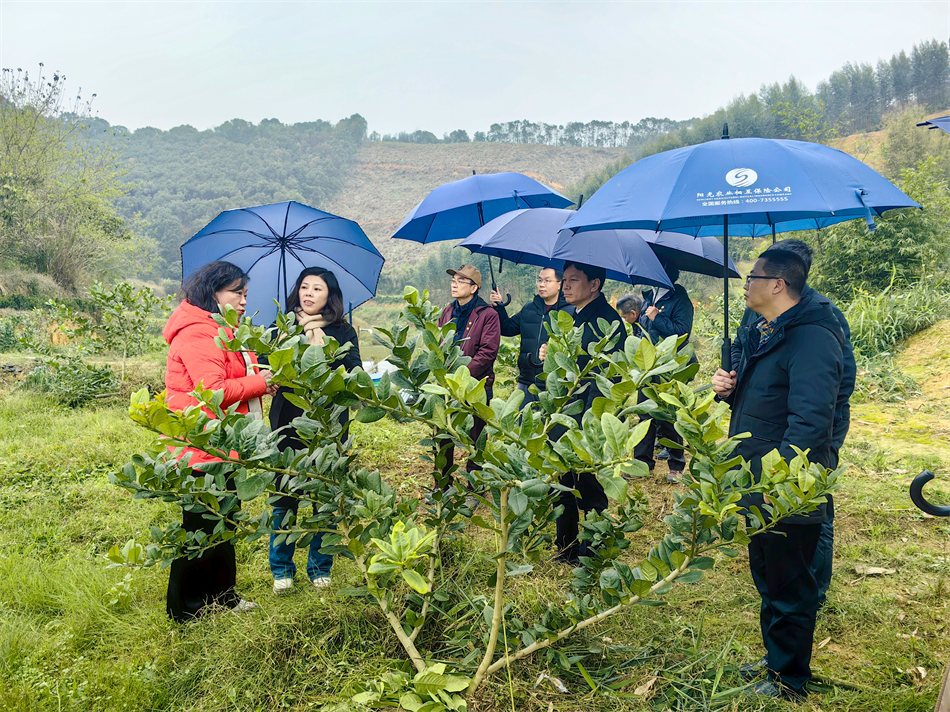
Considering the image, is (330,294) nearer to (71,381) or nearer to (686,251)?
(686,251)

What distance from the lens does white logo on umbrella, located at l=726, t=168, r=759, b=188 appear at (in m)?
2.27

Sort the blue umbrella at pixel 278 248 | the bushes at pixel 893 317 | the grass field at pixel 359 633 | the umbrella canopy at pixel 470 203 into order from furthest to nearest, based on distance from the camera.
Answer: the bushes at pixel 893 317 → the umbrella canopy at pixel 470 203 → the blue umbrella at pixel 278 248 → the grass field at pixel 359 633

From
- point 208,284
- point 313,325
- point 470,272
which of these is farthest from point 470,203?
point 208,284

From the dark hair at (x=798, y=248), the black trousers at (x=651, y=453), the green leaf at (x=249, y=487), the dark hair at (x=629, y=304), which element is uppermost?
the dark hair at (x=798, y=248)

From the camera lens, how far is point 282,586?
271 cm

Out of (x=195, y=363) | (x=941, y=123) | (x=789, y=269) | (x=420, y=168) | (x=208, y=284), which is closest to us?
(x=789, y=269)

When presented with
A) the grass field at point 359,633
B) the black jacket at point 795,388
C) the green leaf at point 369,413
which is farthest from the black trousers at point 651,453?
the green leaf at point 369,413

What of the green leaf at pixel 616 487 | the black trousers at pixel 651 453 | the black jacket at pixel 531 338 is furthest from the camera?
the black trousers at pixel 651 453

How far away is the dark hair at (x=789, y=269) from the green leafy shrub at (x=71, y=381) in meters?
7.26

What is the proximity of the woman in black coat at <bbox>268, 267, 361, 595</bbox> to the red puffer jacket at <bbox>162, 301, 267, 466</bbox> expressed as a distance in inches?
14.4

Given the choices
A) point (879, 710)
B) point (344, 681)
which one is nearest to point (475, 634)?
point (344, 681)

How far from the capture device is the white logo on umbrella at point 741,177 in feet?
7.46

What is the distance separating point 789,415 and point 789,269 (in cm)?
54

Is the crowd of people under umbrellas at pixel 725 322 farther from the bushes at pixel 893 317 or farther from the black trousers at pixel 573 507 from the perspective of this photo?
the bushes at pixel 893 317
